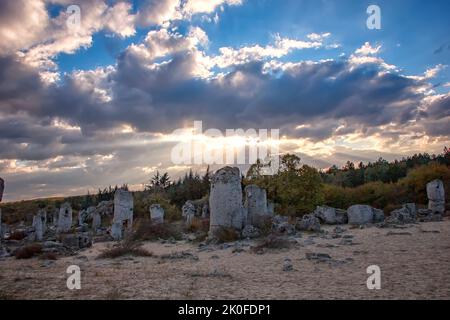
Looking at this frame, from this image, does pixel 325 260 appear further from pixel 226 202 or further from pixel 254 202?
pixel 254 202

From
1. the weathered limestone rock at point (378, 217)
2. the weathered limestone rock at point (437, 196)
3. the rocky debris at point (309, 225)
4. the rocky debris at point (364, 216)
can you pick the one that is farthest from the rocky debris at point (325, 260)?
the weathered limestone rock at point (437, 196)

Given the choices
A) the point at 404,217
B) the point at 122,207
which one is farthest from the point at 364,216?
the point at 122,207

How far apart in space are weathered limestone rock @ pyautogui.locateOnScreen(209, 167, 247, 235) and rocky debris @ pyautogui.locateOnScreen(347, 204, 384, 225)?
9.76m

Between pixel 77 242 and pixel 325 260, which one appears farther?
pixel 77 242

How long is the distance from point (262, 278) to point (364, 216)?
1702 cm

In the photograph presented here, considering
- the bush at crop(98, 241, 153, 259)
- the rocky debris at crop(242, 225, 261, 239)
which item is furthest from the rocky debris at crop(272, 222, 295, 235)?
the bush at crop(98, 241, 153, 259)

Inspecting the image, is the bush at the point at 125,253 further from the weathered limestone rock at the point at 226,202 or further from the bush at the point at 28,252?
the weathered limestone rock at the point at 226,202

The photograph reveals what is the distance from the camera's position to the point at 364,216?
72.0ft

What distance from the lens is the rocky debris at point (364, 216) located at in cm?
2184

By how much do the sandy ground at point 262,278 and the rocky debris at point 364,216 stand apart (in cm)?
1112

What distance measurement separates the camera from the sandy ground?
18.8 feet

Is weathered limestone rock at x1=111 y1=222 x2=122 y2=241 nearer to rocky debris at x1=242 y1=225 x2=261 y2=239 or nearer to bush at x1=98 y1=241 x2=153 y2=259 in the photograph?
bush at x1=98 y1=241 x2=153 y2=259
